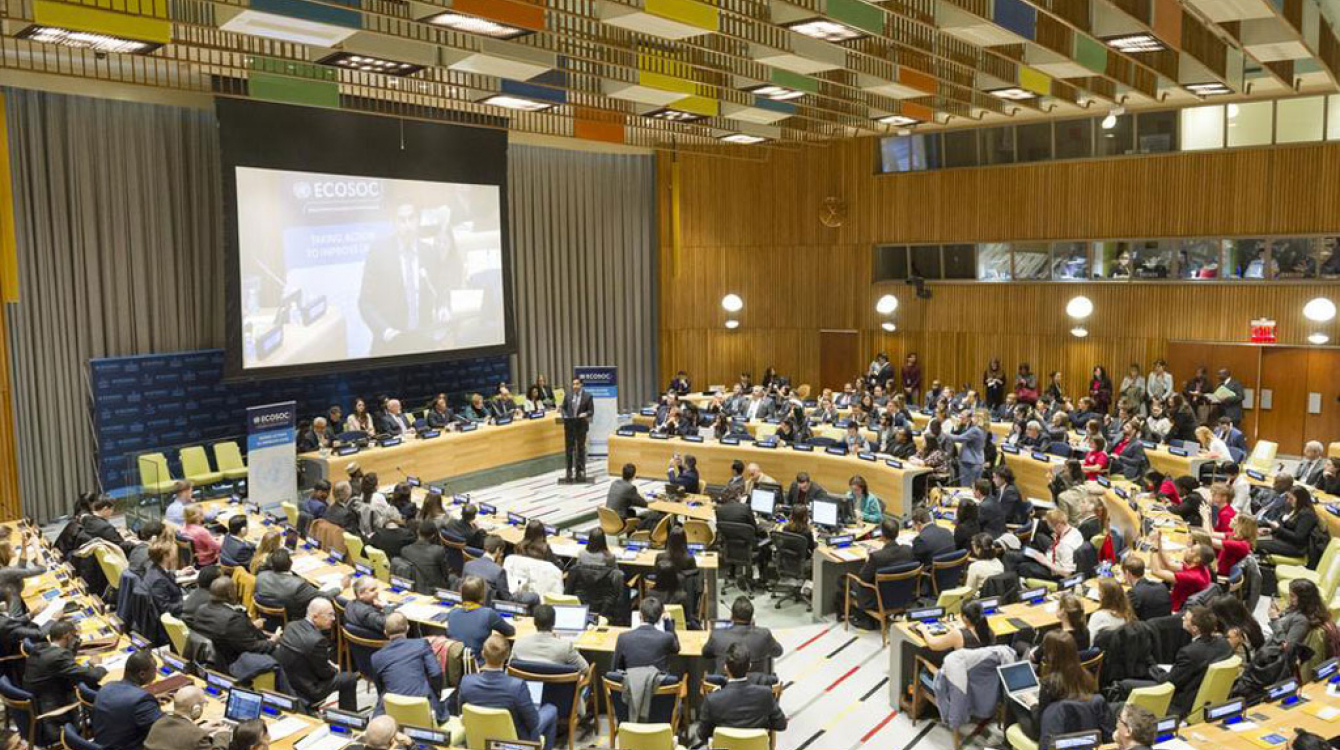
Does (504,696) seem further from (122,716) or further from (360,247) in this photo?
(360,247)

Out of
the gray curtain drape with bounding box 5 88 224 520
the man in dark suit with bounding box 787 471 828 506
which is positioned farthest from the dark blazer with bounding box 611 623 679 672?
the gray curtain drape with bounding box 5 88 224 520

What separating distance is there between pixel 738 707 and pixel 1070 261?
50.5 ft

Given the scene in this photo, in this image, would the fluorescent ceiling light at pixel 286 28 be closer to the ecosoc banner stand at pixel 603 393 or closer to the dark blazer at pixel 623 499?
the dark blazer at pixel 623 499

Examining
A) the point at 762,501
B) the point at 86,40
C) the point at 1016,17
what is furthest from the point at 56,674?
the point at 1016,17

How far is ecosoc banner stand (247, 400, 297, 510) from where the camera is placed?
42.0 feet

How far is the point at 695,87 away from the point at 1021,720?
367 inches

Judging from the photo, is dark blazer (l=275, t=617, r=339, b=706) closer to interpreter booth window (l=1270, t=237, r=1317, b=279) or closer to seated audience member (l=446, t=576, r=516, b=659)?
seated audience member (l=446, t=576, r=516, b=659)

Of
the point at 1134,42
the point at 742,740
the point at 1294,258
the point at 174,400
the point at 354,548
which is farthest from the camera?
the point at 1294,258

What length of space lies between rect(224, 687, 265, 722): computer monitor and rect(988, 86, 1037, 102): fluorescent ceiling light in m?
12.4

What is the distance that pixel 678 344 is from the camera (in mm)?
23141

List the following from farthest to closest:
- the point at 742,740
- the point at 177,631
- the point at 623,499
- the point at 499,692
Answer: the point at 623,499, the point at 177,631, the point at 499,692, the point at 742,740

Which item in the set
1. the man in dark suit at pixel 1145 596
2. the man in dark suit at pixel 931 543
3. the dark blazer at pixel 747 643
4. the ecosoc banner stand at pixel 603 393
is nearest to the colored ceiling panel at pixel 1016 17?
the man in dark suit at pixel 931 543

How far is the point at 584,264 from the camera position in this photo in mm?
21750

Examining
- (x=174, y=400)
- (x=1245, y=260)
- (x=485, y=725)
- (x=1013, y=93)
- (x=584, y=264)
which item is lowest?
(x=485, y=725)
